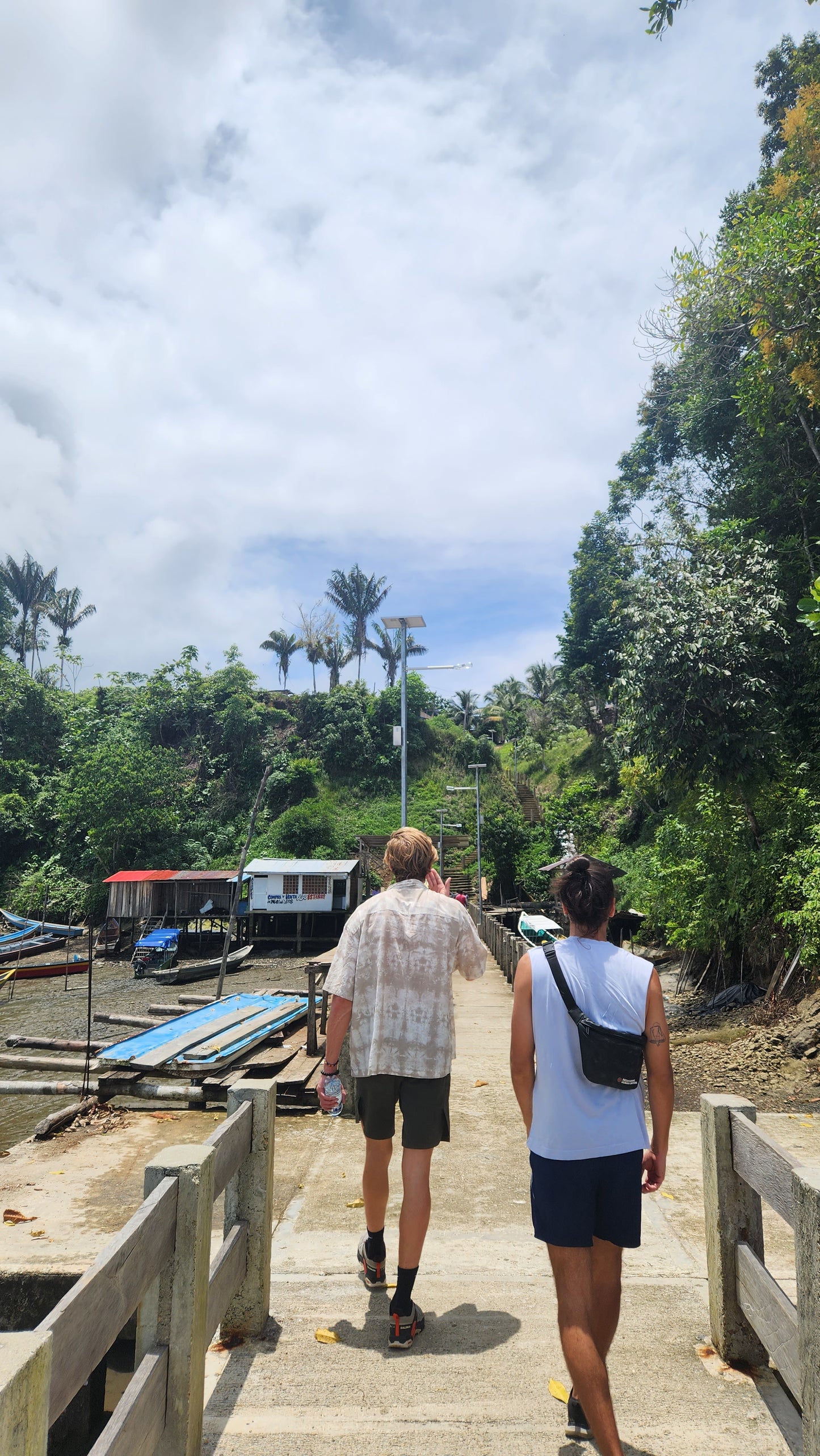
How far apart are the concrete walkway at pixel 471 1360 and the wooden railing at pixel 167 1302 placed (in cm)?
29

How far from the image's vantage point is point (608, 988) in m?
2.45

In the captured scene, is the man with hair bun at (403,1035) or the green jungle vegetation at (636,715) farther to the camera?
the green jungle vegetation at (636,715)

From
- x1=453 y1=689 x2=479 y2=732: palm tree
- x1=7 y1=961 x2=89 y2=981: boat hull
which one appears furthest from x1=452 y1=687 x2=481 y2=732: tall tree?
x1=7 y1=961 x2=89 y2=981: boat hull

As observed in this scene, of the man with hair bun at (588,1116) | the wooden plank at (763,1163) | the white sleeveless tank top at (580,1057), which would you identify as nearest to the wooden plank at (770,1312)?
the wooden plank at (763,1163)

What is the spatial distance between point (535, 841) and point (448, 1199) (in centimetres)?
3555

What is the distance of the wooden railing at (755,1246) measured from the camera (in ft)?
6.54

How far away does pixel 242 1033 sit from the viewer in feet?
31.0

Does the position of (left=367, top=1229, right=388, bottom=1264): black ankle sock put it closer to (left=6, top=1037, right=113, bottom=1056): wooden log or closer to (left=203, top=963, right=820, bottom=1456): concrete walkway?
(left=203, top=963, right=820, bottom=1456): concrete walkway

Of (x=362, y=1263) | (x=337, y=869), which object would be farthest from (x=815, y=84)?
(x=337, y=869)

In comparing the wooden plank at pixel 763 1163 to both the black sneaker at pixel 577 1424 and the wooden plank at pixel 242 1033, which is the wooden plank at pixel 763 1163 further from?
the wooden plank at pixel 242 1033

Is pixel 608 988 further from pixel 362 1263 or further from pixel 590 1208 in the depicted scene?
pixel 362 1263

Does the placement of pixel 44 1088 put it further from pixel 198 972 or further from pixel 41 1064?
pixel 198 972

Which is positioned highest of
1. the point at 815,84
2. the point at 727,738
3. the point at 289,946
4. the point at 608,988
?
the point at 815,84

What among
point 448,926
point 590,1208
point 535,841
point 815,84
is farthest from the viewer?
point 535,841
